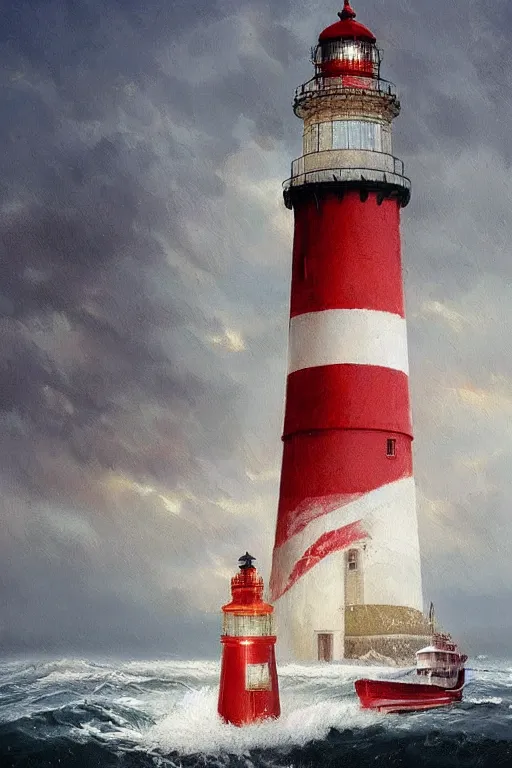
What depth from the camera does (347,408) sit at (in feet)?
94.2

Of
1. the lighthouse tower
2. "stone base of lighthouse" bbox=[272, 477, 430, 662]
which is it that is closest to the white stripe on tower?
the lighthouse tower

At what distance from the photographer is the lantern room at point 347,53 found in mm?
30172

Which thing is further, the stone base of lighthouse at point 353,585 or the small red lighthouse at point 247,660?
the stone base of lighthouse at point 353,585

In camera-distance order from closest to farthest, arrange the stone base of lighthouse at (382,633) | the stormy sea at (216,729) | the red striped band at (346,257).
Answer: the stormy sea at (216,729) → the stone base of lighthouse at (382,633) → the red striped band at (346,257)

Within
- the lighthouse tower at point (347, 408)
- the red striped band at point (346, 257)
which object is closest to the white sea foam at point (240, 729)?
the lighthouse tower at point (347, 408)

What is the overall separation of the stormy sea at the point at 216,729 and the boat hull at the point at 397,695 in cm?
17

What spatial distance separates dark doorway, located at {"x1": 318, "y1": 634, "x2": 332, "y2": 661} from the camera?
28.3 metres

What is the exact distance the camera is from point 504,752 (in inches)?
866

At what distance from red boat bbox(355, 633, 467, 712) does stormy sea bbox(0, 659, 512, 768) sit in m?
0.20

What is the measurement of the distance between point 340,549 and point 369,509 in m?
0.82

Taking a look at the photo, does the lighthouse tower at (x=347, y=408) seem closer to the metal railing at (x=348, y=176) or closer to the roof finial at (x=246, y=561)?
the metal railing at (x=348, y=176)

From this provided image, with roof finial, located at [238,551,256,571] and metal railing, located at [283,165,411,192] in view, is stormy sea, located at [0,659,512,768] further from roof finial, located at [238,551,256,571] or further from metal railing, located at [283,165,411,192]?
metal railing, located at [283,165,411,192]

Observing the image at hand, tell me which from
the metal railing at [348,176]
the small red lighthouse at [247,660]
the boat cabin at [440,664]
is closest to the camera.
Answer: the small red lighthouse at [247,660]

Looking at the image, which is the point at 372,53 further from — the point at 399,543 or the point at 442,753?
the point at 442,753
